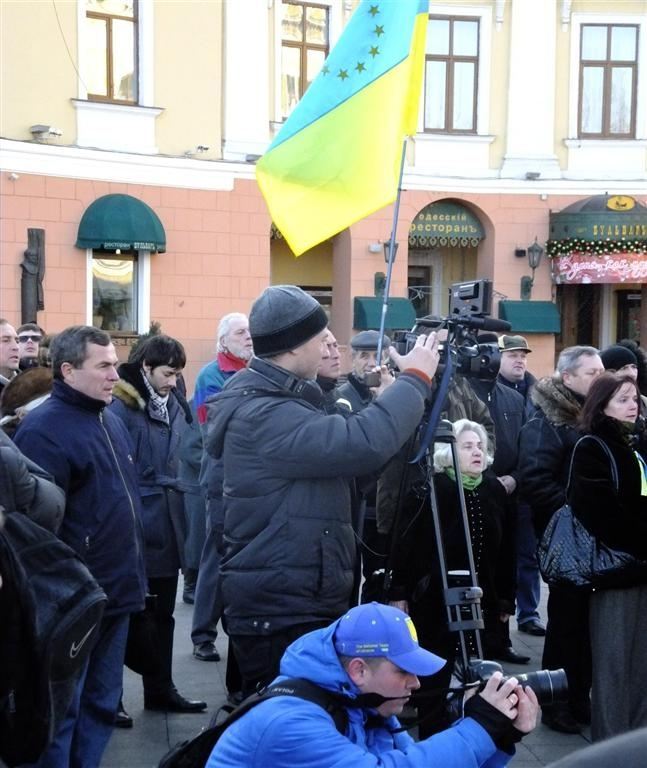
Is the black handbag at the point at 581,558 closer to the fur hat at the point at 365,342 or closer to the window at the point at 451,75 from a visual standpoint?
the fur hat at the point at 365,342

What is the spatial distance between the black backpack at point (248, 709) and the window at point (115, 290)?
575 inches

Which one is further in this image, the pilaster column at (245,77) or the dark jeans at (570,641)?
the pilaster column at (245,77)

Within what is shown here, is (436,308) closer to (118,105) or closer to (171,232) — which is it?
(171,232)

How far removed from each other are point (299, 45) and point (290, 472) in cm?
1610

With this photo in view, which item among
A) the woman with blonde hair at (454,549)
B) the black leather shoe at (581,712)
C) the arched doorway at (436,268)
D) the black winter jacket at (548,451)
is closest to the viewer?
the woman with blonde hair at (454,549)

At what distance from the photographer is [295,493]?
12.1 feet

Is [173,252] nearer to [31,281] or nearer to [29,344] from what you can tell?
[31,281]

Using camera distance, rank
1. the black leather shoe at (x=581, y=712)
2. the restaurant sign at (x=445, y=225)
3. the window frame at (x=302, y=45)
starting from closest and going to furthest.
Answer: the black leather shoe at (x=581, y=712), the window frame at (x=302, y=45), the restaurant sign at (x=445, y=225)

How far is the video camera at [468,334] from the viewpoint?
14.0 ft

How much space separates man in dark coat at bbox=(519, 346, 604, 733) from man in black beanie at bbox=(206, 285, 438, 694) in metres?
1.80

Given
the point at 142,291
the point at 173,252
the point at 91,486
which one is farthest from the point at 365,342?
the point at 173,252

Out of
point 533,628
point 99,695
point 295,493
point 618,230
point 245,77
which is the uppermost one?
point 245,77

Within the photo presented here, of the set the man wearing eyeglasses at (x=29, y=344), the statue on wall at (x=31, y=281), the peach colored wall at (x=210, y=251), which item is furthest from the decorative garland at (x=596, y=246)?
the man wearing eyeglasses at (x=29, y=344)

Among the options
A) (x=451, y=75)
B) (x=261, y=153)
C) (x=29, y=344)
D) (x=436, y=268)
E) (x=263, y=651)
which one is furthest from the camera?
(x=436, y=268)
